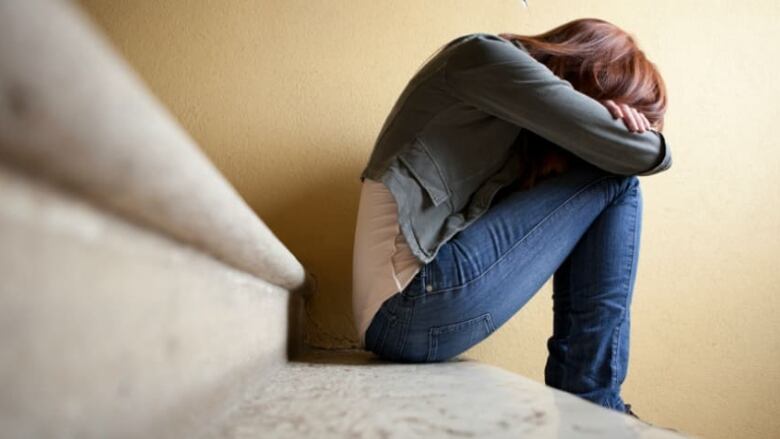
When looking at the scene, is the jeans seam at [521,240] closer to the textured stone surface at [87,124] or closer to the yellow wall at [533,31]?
the yellow wall at [533,31]

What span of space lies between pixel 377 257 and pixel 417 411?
16.4 inches

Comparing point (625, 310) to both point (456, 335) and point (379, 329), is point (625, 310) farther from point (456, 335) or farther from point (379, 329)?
point (379, 329)

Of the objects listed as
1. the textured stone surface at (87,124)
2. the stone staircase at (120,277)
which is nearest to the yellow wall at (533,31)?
the stone staircase at (120,277)

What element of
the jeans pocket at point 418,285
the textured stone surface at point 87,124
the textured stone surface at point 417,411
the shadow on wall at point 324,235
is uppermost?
the shadow on wall at point 324,235

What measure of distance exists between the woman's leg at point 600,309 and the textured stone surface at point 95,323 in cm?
64

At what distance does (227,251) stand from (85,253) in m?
0.18

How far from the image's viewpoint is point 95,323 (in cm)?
24

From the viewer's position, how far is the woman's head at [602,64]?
0.94m

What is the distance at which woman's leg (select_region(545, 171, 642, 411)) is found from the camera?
875 millimetres

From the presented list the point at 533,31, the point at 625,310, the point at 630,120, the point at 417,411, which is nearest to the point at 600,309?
the point at 625,310

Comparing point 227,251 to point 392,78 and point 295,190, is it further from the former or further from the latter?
point 392,78

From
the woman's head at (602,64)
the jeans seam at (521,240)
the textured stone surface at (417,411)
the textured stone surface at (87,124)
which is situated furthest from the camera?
the woman's head at (602,64)

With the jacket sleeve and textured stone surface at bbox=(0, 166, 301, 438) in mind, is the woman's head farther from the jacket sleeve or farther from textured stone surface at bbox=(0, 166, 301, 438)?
textured stone surface at bbox=(0, 166, 301, 438)

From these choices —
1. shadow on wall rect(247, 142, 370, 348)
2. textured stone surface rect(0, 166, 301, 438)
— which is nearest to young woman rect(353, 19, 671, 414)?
shadow on wall rect(247, 142, 370, 348)
